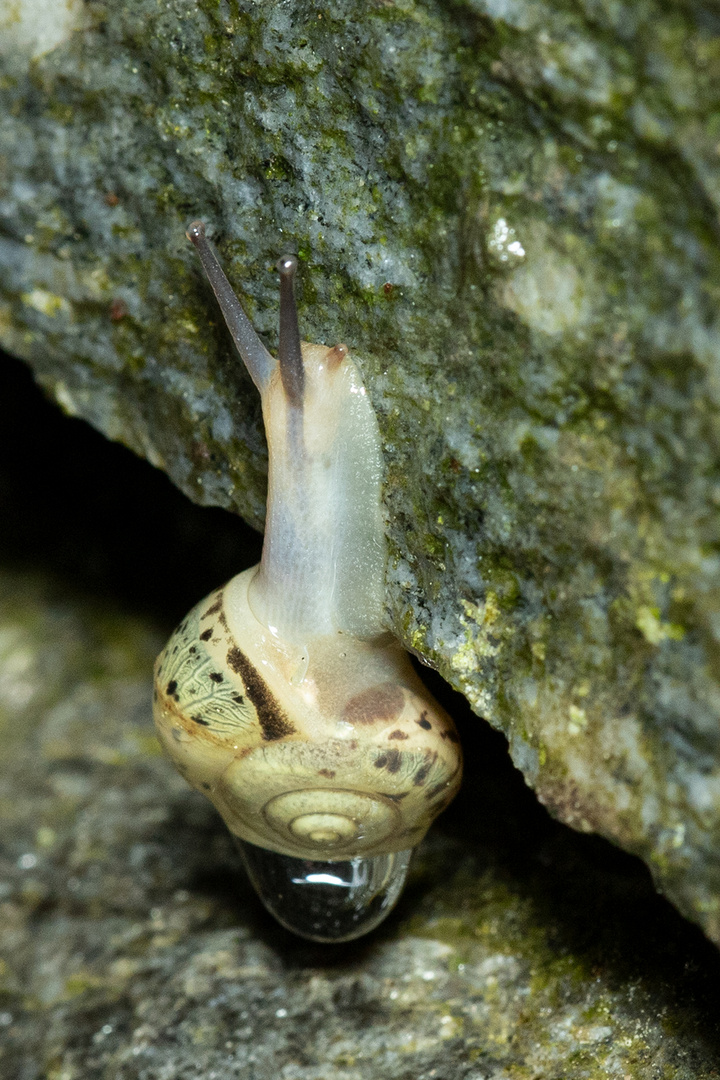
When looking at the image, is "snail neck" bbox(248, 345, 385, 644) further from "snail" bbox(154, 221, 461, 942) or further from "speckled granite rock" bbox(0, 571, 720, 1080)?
"speckled granite rock" bbox(0, 571, 720, 1080)

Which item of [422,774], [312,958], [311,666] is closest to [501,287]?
[311,666]

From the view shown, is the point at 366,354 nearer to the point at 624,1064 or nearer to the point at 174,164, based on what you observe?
the point at 174,164

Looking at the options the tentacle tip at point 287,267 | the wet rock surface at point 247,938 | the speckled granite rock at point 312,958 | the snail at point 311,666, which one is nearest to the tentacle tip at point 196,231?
the snail at point 311,666

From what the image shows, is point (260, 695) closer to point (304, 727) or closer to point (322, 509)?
point (304, 727)

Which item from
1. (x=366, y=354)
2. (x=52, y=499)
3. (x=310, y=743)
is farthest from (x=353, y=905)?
(x=52, y=499)

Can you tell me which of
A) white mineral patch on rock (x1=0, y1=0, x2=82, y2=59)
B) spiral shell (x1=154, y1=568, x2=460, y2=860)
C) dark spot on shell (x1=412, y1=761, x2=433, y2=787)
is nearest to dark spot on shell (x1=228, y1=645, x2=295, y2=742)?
spiral shell (x1=154, y1=568, x2=460, y2=860)

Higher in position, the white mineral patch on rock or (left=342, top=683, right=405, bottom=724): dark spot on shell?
the white mineral patch on rock
